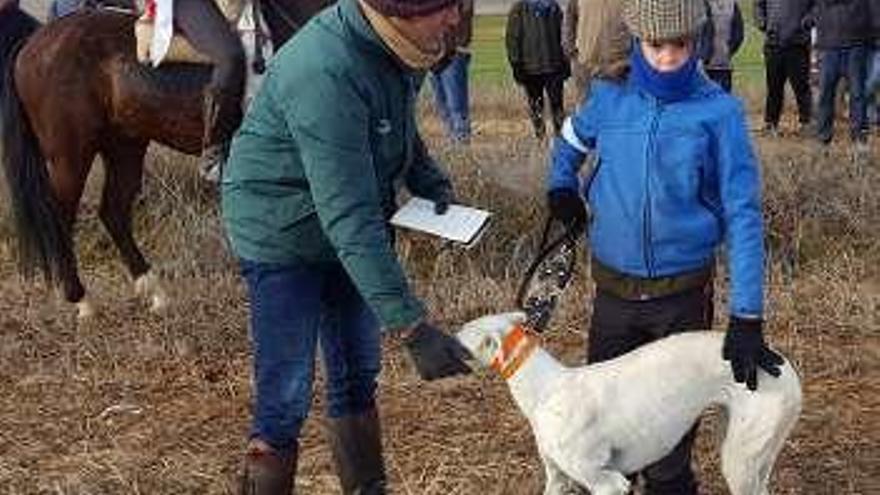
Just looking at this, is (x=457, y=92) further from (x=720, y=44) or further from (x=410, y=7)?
(x=410, y=7)

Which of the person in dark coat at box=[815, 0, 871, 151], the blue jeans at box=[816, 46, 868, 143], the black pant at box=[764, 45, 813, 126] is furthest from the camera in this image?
the black pant at box=[764, 45, 813, 126]

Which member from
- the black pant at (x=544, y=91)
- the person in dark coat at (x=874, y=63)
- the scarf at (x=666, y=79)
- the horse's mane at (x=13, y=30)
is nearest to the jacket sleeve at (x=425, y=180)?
the scarf at (x=666, y=79)

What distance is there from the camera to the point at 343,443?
4125 millimetres

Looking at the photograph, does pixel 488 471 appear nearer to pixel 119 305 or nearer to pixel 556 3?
pixel 119 305

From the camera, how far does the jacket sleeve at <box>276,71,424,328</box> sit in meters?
3.31

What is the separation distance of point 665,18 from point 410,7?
2.14 feet

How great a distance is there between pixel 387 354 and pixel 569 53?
286cm

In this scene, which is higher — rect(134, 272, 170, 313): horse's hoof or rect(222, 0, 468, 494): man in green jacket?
rect(222, 0, 468, 494): man in green jacket

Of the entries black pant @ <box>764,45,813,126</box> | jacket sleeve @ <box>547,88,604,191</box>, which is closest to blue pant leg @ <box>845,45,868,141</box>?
black pant @ <box>764,45,813,126</box>

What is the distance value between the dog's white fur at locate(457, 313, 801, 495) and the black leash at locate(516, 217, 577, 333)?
1.55ft

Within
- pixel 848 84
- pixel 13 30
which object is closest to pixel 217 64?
pixel 13 30

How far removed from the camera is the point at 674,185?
12.1ft

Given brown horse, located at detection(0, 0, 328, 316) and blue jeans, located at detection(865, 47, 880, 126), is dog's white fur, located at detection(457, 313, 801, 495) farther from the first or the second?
blue jeans, located at detection(865, 47, 880, 126)

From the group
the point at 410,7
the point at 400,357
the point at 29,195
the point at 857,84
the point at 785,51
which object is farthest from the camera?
the point at 785,51
